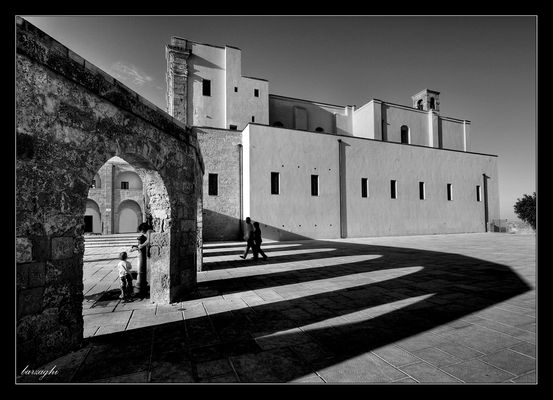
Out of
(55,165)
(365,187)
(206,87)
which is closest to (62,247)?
(55,165)

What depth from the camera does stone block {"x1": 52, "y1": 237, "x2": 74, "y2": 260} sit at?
297 centimetres

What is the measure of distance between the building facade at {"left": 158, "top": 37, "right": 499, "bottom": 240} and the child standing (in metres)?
11.9

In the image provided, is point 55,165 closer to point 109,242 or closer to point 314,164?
point 314,164

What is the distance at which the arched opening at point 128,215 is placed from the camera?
29316 millimetres

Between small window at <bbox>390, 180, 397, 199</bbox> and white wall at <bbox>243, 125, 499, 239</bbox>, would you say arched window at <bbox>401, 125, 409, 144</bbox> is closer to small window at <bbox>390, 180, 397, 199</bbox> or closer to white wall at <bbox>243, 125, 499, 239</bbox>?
white wall at <bbox>243, 125, 499, 239</bbox>

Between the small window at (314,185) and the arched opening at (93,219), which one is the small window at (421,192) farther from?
the arched opening at (93,219)

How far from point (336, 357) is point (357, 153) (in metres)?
19.5

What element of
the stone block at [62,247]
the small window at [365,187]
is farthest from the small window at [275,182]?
the stone block at [62,247]

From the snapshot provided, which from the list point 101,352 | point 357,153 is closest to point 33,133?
point 101,352

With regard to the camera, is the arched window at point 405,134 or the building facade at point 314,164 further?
the arched window at point 405,134

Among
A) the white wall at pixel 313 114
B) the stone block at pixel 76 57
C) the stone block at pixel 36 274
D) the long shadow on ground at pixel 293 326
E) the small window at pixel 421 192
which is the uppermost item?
the white wall at pixel 313 114

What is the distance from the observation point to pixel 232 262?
9602 mm

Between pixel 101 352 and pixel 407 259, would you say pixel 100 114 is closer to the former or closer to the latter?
pixel 101 352

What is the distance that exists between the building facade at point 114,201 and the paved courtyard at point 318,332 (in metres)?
24.4
